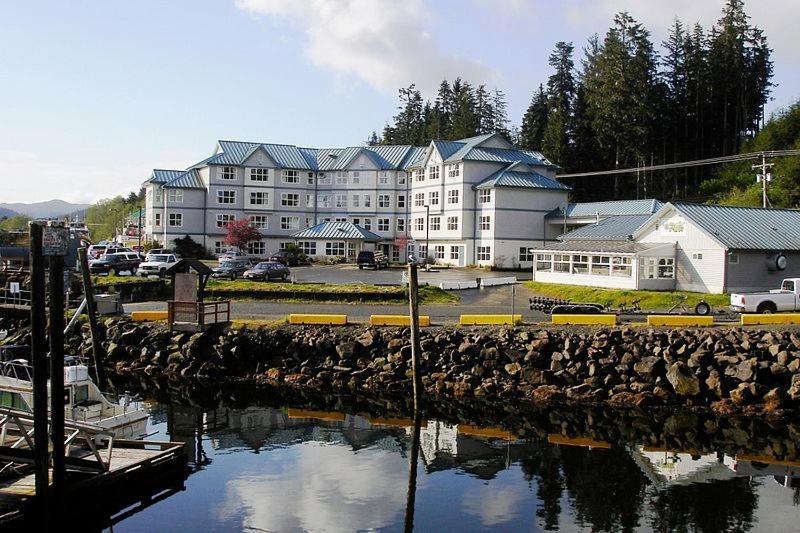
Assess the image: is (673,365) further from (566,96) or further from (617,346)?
(566,96)

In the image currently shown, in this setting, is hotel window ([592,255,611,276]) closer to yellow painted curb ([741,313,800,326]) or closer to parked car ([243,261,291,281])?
yellow painted curb ([741,313,800,326])

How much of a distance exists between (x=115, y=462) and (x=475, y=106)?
95939mm

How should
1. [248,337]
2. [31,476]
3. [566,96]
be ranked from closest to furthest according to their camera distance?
[31,476]
[248,337]
[566,96]

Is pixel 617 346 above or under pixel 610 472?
above

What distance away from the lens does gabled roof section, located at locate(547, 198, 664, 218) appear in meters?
59.0

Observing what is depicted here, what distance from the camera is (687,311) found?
35750 millimetres

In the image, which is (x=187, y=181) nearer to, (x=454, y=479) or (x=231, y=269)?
(x=231, y=269)

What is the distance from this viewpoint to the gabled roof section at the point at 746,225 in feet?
133

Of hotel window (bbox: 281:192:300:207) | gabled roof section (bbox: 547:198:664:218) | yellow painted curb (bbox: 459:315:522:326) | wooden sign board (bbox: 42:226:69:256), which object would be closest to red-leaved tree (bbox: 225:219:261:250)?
hotel window (bbox: 281:192:300:207)

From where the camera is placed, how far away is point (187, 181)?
7638 cm

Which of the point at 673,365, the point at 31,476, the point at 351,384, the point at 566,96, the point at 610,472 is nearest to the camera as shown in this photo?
the point at 31,476

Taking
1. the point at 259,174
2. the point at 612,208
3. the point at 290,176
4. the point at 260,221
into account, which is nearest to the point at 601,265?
the point at 612,208

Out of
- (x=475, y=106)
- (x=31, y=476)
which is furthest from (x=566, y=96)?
(x=31, y=476)

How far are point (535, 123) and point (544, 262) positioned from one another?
45201mm
